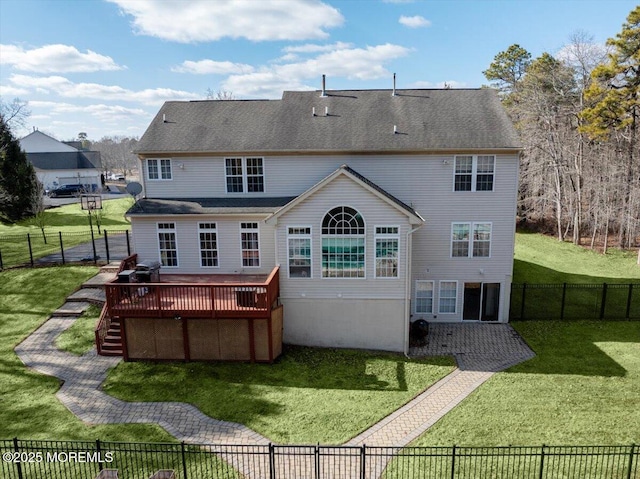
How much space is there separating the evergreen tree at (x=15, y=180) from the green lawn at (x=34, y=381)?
16.7 meters

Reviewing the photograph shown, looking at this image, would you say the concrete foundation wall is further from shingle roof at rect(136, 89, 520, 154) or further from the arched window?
shingle roof at rect(136, 89, 520, 154)

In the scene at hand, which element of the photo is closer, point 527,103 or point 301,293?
point 301,293

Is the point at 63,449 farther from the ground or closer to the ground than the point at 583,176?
closer to the ground

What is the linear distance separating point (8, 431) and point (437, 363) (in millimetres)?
14186

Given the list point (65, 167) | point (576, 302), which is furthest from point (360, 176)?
point (65, 167)

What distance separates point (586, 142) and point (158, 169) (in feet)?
114

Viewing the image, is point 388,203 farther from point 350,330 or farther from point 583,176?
point 583,176

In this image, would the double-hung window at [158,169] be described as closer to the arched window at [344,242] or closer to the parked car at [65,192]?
the arched window at [344,242]

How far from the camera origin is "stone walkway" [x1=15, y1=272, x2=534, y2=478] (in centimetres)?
1185

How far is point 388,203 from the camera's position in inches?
642

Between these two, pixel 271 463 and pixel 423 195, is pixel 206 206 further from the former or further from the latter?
pixel 271 463

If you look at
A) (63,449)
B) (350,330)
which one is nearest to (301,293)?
(350,330)

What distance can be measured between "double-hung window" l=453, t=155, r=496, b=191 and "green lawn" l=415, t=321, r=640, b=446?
7155 millimetres

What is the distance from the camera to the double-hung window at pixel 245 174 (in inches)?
792
